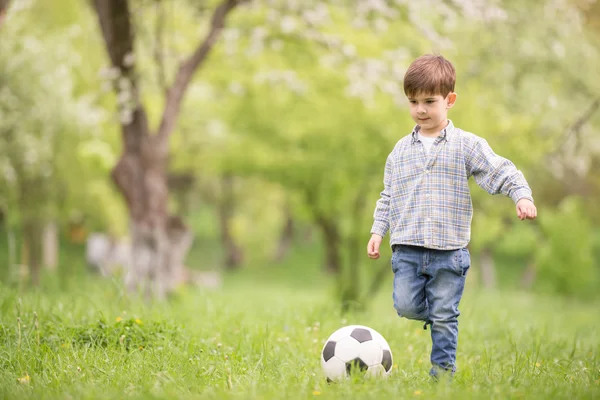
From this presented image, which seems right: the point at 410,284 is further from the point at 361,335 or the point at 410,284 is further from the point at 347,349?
the point at 347,349

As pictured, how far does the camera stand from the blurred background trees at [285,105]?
9.37 metres

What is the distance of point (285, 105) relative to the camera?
730 inches

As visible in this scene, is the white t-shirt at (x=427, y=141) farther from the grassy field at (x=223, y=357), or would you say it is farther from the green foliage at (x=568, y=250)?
the green foliage at (x=568, y=250)

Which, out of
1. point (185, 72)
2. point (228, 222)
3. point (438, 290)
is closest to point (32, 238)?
point (185, 72)

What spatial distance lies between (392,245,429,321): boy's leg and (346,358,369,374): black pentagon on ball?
1.38 ft

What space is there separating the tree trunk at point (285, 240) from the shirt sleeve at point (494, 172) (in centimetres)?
2849

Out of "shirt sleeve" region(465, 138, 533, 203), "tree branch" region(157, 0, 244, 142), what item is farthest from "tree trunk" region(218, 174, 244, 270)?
"shirt sleeve" region(465, 138, 533, 203)

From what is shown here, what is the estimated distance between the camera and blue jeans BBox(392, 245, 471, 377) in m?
3.65

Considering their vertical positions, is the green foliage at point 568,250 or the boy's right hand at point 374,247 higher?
the boy's right hand at point 374,247

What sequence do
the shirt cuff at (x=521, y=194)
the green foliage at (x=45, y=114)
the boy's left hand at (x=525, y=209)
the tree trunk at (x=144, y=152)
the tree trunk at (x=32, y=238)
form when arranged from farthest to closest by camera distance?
the tree trunk at (x=32, y=238) → the green foliage at (x=45, y=114) → the tree trunk at (x=144, y=152) → the shirt cuff at (x=521, y=194) → the boy's left hand at (x=525, y=209)

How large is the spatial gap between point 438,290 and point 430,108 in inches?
44.3

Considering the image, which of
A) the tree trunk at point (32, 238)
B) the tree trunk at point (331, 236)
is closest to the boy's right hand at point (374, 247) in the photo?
the tree trunk at point (32, 238)

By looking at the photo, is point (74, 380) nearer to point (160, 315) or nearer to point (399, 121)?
point (160, 315)

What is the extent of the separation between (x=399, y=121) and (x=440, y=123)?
9047 millimetres
